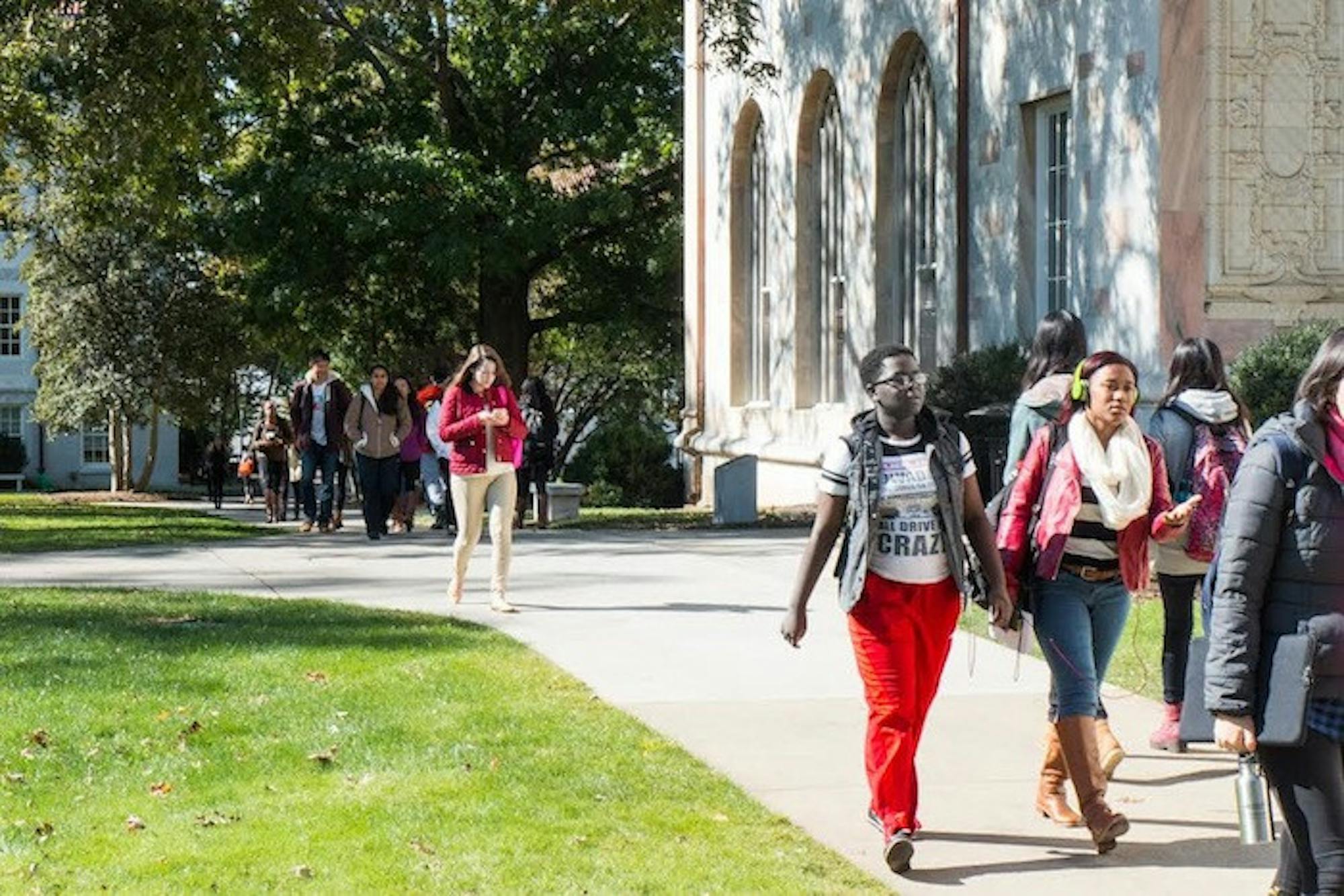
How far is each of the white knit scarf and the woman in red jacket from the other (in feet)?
22.8

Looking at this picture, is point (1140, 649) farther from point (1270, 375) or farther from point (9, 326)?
point (9, 326)

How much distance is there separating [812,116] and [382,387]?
894cm

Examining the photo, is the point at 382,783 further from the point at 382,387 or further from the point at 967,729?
the point at 382,387

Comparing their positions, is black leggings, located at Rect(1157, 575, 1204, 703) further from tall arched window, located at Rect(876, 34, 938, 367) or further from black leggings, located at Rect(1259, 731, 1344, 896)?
tall arched window, located at Rect(876, 34, 938, 367)

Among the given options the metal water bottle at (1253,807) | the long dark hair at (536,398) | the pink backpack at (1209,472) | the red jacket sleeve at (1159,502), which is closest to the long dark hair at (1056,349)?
the pink backpack at (1209,472)

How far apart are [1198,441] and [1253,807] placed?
13.0ft

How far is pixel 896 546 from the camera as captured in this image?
789cm

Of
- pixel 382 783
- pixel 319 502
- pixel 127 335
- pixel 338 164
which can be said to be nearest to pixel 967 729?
pixel 382 783

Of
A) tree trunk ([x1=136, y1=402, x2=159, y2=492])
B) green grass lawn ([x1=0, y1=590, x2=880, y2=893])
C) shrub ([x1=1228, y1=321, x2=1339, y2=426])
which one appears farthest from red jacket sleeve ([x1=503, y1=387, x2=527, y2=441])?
tree trunk ([x1=136, y1=402, x2=159, y2=492])

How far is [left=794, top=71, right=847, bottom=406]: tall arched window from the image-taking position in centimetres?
2855

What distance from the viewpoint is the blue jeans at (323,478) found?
23594 millimetres

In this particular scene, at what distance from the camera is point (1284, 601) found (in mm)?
5578

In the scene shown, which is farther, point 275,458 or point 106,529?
point 275,458

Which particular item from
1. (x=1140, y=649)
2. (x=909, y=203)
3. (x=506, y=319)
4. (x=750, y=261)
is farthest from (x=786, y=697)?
(x=506, y=319)
